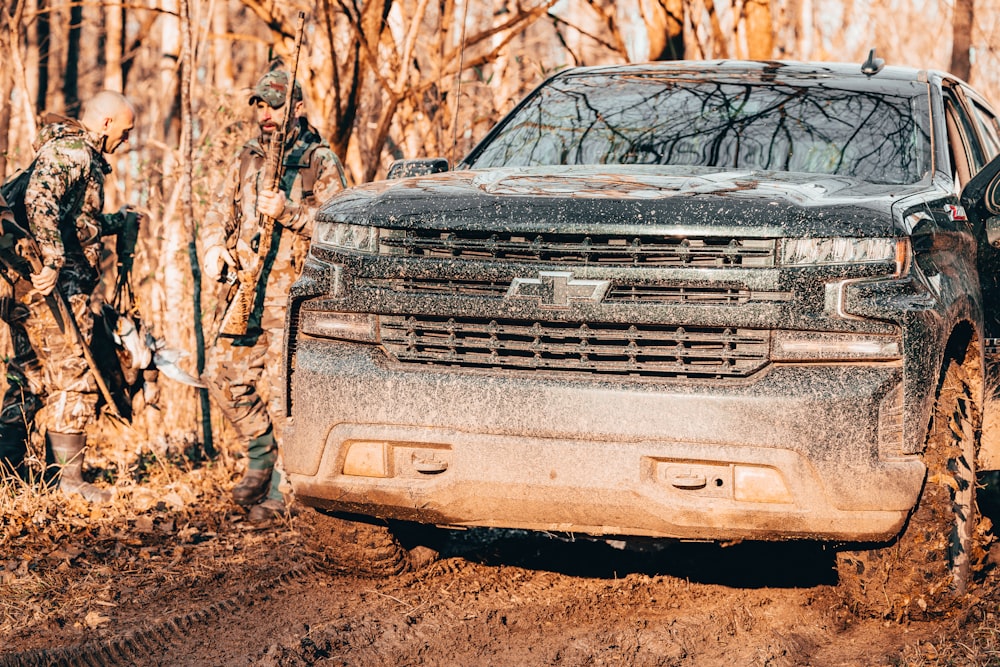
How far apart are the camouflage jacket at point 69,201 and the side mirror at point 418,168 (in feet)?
6.37

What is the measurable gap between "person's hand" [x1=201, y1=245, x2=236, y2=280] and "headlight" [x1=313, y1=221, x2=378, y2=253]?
203cm

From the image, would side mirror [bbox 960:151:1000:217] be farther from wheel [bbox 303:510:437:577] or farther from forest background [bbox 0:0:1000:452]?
wheel [bbox 303:510:437:577]

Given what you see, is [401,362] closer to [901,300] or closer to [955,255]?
[901,300]

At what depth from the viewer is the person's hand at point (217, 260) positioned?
21.3 ft

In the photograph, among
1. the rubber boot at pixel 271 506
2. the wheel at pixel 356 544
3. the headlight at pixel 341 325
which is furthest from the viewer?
the rubber boot at pixel 271 506

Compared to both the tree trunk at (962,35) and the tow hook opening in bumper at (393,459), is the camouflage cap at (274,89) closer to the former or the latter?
the tow hook opening in bumper at (393,459)

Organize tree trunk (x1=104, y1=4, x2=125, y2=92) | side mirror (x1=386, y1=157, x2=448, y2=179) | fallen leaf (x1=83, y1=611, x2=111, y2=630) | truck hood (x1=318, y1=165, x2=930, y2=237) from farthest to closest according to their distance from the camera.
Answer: tree trunk (x1=104, y1=4, x2=125, y2=92)
side mirror (x1=386, y1=157, x2=448, y2=179)
fallen leaf (x1=83, y1=611, x2=111, y2=630)
truck hood (x1=318, y1=165, x2=930, y2=237)

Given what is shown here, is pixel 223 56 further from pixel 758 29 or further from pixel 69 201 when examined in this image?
pixel 69 201

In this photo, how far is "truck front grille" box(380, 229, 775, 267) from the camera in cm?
393

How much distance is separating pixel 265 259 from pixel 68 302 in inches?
41.5

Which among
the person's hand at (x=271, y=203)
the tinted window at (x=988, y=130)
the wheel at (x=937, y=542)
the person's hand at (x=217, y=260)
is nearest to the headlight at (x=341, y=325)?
the wheel at (x=937, y=542)

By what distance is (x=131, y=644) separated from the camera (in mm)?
4324

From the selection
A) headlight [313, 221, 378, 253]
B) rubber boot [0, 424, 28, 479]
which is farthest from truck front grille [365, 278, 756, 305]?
rubber boot [0, 424, 28, 479]

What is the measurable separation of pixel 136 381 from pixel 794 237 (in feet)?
14.2
